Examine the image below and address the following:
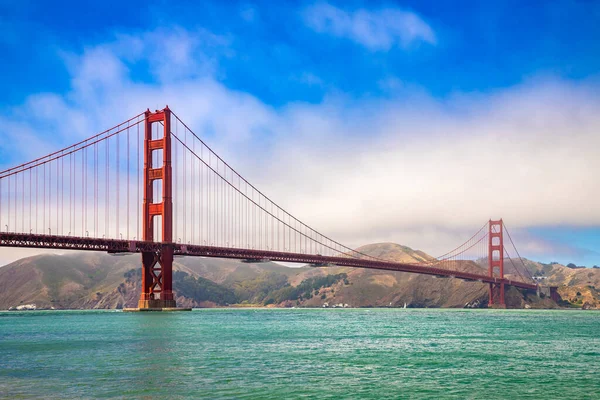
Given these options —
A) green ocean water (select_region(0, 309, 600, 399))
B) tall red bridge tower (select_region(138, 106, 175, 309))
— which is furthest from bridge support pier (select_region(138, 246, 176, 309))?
green ocean water (select_region(0, 309, 600, 399))

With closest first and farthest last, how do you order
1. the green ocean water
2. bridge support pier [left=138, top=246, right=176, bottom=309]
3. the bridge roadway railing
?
the green ocean water, the bridge roadway railing, bridge support pier [left=138, top=246, right=176, bottom=309]

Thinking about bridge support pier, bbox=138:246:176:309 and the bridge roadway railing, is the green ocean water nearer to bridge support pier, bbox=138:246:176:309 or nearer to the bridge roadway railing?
the bridge roadway railing

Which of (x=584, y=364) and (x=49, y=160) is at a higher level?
(x=49, y=160)

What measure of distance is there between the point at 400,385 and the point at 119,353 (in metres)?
17.0

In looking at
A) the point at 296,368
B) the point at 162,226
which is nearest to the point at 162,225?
the point at 162,226

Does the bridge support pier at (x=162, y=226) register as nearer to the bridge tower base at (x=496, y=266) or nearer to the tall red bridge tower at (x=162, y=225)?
the tall red bridge tower at (x=162, y=225)

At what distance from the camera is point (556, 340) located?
4947 cm

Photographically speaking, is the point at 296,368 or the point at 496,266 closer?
the point at 296,368

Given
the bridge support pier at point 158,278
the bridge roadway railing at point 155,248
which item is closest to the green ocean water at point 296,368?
the bridge roadway railing at point 155,248

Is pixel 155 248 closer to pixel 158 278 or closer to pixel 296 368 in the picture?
pixel 158 278

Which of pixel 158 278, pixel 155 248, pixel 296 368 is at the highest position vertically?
pixel 155 248

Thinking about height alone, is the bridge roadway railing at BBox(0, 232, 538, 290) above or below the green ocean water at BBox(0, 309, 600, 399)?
above

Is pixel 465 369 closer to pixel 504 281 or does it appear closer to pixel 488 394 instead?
pixel 488 394

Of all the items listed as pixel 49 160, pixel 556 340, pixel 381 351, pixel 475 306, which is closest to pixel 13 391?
pixel 381 351
